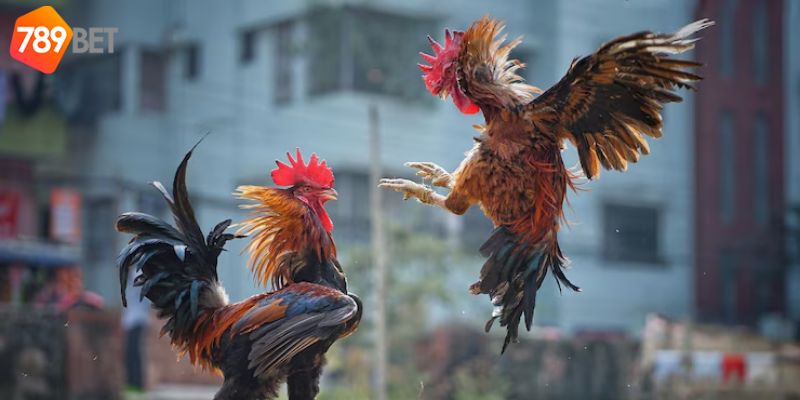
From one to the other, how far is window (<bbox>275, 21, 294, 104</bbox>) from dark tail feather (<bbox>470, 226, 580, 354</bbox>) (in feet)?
52.9

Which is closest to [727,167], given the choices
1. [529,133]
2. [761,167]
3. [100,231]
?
[761,167]

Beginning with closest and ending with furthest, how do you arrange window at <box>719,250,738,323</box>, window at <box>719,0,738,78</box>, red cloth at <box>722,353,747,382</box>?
red cloth at <box>722,353,747,382</box>, window at <box>719,0,738,78</box>, window at <box>719,250,738,323</box>

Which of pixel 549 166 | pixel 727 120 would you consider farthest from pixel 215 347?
pixel 727 120

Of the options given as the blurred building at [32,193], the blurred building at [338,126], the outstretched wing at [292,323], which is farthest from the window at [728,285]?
the outstretched wing at [292,323]

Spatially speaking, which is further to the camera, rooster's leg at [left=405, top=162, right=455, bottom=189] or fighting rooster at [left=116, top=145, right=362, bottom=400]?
rooster's leg at [left=405, top=162, right=455, bottom=189]

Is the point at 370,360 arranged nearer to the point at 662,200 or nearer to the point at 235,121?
the point at 235,121

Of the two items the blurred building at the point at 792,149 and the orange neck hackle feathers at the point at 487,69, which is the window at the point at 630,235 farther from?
the orange neck hackle feathers at the point at 487,69

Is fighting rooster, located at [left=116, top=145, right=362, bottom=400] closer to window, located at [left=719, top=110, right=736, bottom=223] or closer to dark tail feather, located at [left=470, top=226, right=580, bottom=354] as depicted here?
dark tail feather, located at [left=470, top=226, right=580, bottom=354]

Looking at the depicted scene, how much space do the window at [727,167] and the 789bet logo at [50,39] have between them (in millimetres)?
16724

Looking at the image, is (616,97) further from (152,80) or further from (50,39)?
(152,80)

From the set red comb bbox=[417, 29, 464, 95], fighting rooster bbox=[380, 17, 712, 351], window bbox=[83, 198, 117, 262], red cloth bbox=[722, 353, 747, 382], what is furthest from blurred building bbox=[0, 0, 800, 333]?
fighting rooster bbox=[380, 17, 712, 351]

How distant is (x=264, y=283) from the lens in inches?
209

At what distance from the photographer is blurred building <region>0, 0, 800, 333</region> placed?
62.1 feet

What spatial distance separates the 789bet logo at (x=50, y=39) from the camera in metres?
7.72
